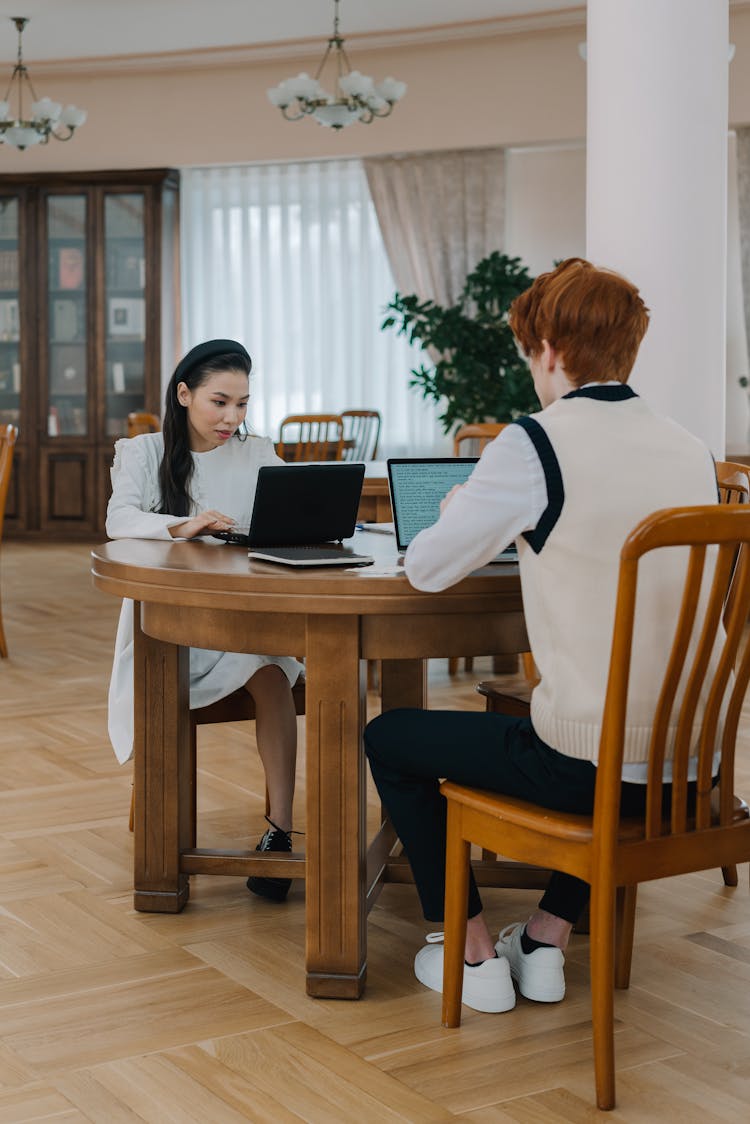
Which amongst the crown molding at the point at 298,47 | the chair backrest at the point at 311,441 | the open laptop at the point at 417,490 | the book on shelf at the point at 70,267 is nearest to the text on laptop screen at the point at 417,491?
the open laptop at the point at 417,490

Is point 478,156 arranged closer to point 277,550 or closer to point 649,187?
point 649,187

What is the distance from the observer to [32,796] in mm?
3439

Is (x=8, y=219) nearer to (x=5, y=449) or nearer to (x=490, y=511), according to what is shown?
(x=5, y=449)

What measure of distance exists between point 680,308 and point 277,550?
124 centimetres

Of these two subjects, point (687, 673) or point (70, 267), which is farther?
point (70, 267)

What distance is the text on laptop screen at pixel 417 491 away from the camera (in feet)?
8.04

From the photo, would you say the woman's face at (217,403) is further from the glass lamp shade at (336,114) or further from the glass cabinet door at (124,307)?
the glass cabinet door at (124,307)

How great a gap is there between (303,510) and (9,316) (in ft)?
26.0

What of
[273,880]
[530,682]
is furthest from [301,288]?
[273,880]

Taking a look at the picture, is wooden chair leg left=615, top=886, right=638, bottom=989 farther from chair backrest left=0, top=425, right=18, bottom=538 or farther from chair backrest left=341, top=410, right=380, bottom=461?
chair backrest left=341, top=410, right=380, bottom=461

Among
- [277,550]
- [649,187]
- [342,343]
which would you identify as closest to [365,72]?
[342,343]

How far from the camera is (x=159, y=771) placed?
2.60m

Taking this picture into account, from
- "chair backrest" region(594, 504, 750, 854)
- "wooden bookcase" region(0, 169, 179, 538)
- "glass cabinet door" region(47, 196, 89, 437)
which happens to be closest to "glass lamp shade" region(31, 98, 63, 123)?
"wooden bookcase" region(0, 169, 179, 538)

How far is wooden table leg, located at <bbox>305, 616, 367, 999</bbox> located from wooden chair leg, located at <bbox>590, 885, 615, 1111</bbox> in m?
0.49
